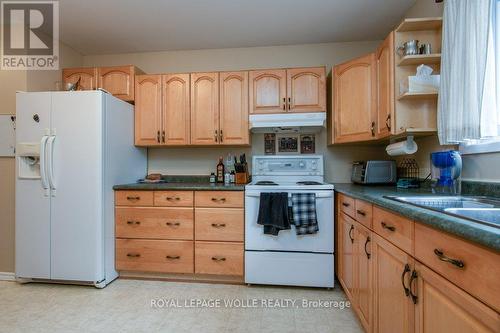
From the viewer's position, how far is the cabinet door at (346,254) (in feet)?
5.91

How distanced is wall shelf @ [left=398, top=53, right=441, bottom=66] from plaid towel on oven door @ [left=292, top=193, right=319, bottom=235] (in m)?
1.18

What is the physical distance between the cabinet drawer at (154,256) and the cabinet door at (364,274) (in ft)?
4.60

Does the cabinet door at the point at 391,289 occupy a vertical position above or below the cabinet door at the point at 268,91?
below

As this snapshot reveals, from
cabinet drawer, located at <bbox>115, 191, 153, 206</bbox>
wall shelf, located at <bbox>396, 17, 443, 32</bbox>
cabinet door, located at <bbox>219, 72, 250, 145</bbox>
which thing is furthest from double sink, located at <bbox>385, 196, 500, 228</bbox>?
cabinet drawer, located at <bbox>115, 191, 153, 206</bbox>

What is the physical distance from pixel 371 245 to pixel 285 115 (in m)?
1.44

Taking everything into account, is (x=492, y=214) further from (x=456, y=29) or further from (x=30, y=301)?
(x=30, y=301)

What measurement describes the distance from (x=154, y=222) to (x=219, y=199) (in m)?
0.65

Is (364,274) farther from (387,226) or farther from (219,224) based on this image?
(219,224)

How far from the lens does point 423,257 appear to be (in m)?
0.93

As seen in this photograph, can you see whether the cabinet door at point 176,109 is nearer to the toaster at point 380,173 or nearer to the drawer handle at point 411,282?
the toaster at point 380,173

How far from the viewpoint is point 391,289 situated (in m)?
1.17

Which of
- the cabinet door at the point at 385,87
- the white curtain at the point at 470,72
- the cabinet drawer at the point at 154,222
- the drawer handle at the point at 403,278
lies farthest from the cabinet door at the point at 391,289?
the cabinet drawer at the point at 154,222

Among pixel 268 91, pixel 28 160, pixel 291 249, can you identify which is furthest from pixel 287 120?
pixel 28 160

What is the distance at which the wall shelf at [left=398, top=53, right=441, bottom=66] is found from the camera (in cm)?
168
